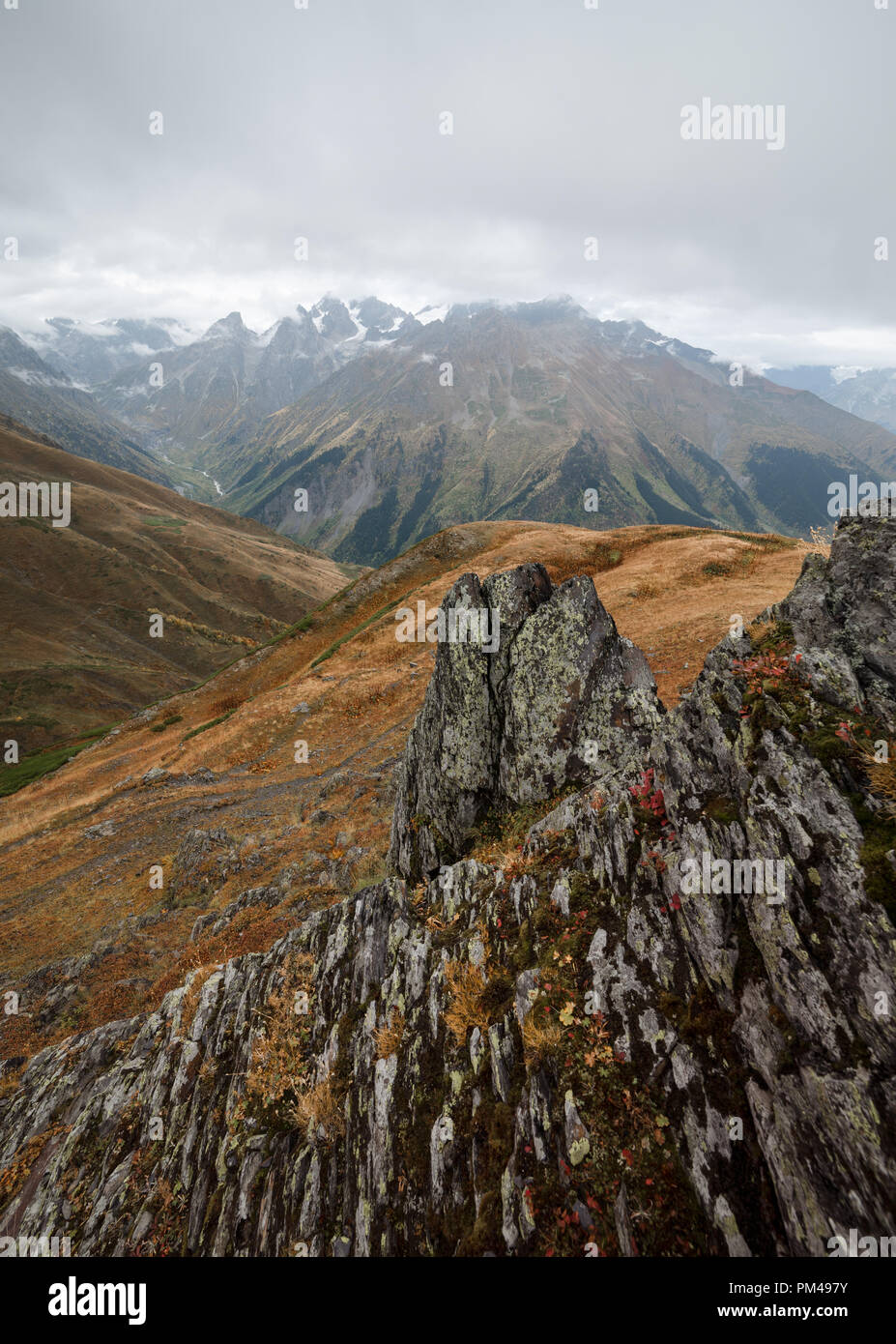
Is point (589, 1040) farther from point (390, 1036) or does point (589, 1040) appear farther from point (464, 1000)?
point (390, 1036)

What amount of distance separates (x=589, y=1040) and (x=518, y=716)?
33.1 feet

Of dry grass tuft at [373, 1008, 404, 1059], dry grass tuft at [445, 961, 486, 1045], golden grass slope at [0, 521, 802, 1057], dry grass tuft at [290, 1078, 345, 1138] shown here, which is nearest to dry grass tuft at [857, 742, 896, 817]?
dry grass tuft at [445, 961, 486, 1045]

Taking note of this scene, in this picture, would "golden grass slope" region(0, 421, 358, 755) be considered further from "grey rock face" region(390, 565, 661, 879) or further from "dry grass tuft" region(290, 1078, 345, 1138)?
"dry grass tuft" region(290, 1078, 345, 1138)

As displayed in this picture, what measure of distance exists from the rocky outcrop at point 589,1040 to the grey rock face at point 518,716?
38.8 inches

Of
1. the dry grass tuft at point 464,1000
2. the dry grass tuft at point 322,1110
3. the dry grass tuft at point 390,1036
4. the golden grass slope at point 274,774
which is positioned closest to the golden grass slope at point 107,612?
the golden grass slope at point 274,774

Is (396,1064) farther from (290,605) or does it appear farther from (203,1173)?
(290,605)

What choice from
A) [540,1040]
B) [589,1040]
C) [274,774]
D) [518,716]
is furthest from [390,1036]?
[274,774]

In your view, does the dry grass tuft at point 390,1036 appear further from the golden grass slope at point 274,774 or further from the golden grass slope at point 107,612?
the golden grass slope at point 107,612

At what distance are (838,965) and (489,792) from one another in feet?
37.1

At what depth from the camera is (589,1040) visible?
305 inches

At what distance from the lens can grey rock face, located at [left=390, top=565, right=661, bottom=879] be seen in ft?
52.1

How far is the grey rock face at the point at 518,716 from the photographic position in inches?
625

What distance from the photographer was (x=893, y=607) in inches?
390
